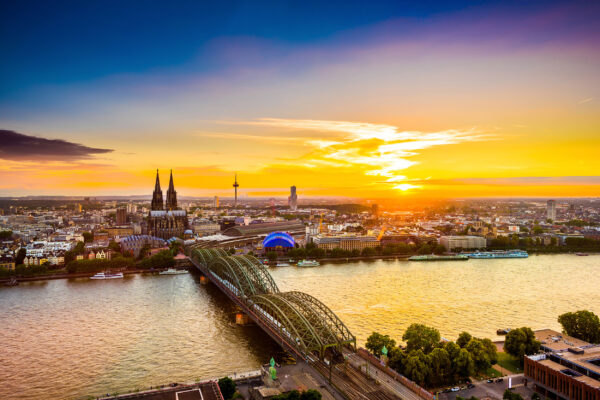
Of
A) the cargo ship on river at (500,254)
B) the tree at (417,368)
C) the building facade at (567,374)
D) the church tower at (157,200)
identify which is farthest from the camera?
the church tower at (157,200)

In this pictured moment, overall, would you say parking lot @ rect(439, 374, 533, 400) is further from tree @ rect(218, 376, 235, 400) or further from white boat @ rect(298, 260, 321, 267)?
white boat @ rect(298, 260, 321, 267)

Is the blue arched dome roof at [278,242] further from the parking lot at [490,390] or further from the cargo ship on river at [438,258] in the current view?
the parking lot at [490,390]

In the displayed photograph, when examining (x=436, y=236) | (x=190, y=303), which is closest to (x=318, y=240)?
(x=436, y=236)

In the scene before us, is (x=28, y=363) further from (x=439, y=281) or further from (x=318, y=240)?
(x=318, y=240)

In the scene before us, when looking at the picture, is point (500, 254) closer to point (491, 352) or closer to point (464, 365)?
point (491, 352)

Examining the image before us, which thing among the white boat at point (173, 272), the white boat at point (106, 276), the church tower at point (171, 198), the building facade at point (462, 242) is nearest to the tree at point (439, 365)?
the white boat at point (173, 272)

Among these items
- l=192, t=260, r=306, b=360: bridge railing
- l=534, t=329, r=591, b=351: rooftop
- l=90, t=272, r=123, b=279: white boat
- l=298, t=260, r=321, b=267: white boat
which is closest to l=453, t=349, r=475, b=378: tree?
l=534, t=329, r=591, b=351: rooftop
